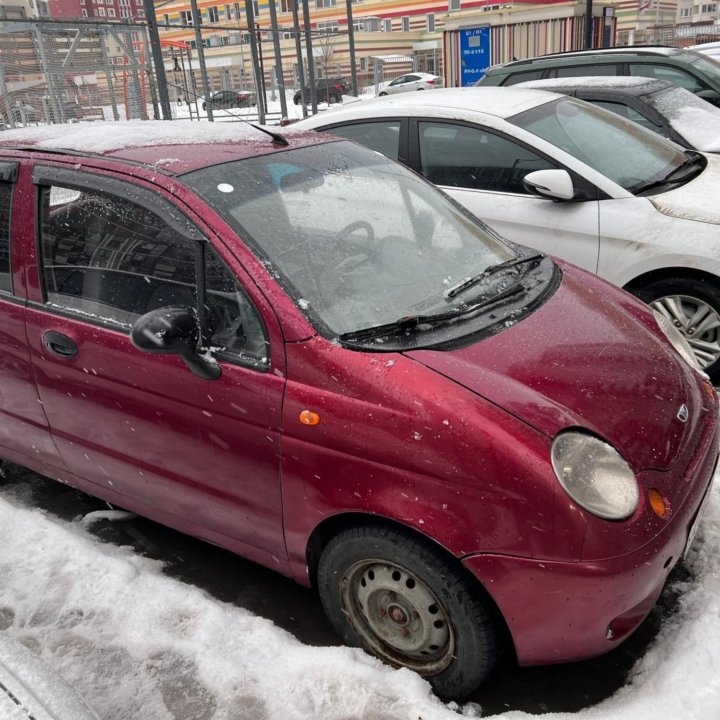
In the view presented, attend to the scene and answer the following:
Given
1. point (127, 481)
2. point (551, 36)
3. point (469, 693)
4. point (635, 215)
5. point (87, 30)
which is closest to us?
point (469, 693)

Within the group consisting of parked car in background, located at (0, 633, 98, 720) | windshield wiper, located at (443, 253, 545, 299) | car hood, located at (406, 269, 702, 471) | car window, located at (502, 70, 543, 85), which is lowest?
parked car in background, located at (0, 633, 98, 720)

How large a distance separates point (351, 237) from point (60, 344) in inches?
47.9

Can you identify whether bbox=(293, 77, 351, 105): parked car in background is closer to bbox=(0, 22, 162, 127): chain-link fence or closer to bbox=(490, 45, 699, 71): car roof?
bbox=(0, 22, 162, 127): chain-link fence

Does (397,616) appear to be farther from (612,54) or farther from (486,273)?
(612,54)

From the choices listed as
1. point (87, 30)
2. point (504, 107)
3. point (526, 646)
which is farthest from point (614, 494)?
point (87, 30)

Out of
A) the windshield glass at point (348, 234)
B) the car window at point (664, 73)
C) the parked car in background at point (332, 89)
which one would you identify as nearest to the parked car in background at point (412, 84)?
the parked car in background at point (332, 89)

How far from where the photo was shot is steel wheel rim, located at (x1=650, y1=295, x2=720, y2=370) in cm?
403

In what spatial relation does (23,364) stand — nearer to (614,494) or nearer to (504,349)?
(504,349)

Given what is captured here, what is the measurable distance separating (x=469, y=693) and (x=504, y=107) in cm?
375

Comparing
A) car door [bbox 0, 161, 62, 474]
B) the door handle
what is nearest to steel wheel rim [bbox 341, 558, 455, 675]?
the door handle

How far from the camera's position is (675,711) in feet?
6.55

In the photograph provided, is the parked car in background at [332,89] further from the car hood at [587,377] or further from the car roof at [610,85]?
the car hood at [587,377]

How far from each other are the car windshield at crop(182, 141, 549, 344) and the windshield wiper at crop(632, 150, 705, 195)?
1.77 meters

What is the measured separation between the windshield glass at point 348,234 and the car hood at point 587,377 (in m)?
0.31
